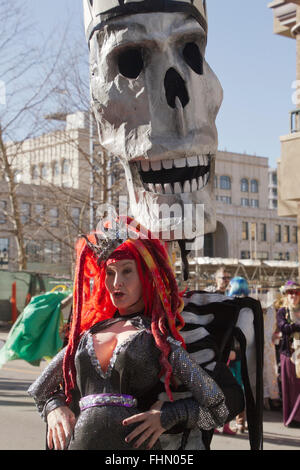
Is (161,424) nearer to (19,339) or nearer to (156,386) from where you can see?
(156,386)

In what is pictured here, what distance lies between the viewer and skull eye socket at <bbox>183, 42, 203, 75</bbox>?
8.81ft

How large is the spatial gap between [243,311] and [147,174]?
2.19ft

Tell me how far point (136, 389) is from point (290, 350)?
19.6 feet

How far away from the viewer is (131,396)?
2.36 metres

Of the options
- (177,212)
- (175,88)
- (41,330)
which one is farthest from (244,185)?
(177,212)

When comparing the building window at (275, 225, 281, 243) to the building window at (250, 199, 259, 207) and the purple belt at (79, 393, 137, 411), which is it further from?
the purple belt at (79, 393, 137, 411)

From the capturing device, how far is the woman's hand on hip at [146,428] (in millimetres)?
2264

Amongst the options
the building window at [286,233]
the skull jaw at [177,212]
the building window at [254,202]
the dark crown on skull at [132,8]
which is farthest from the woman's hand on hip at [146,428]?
the building window at [254,202]

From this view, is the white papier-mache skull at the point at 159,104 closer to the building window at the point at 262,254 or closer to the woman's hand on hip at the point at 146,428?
the woman's hand on hip at the point at 146,428

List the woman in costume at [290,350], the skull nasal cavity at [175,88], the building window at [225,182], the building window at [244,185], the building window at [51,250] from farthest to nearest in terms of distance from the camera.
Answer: the building window at [244,185], the building window at [225,182], the building window at [51,250], the woman in costume at [290,350], the skull nasal cavity at [175,88]

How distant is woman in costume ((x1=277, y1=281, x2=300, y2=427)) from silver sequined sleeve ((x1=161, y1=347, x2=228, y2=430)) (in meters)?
5.55

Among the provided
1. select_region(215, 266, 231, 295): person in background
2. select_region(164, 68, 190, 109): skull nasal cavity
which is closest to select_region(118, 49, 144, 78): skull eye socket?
select_region(164, 68, 190, 109): skull nasal cavity

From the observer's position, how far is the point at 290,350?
8023 mm
